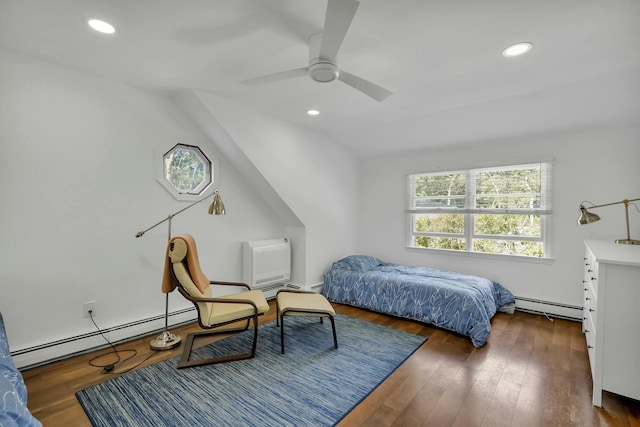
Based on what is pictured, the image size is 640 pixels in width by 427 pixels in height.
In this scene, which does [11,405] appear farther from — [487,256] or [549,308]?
[549,308]

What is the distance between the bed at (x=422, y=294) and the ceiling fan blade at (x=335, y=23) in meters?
2.58

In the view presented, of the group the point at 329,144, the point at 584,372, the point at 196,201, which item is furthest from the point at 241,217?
the point at 584,372

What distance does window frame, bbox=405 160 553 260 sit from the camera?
3.48m

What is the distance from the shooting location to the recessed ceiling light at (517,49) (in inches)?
79.8

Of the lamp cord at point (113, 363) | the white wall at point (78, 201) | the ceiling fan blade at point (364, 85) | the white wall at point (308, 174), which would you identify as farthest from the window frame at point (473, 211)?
the lamp cord at point (113, 363)

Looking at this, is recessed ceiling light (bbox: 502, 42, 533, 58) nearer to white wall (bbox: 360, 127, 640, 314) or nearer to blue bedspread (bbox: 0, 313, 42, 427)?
white wall (bbox: 360, 127, 640, 314)

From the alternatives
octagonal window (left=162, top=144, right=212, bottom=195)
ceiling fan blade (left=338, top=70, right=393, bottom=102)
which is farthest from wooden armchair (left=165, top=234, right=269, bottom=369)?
ceiling fan blade (left=338, top=70, right=393, bottom=102)

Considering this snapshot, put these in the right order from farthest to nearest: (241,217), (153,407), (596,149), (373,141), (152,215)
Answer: (373,141) → (241,217) → (596,149) → (152,215) → (153,407)

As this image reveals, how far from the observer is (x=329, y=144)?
445 cm

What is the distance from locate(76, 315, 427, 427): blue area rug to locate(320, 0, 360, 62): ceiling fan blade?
2233mm

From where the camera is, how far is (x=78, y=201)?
98.6 inches

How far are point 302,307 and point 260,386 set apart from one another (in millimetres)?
770

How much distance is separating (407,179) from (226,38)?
10.9 feet

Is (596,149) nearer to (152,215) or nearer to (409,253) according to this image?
(409,253)
